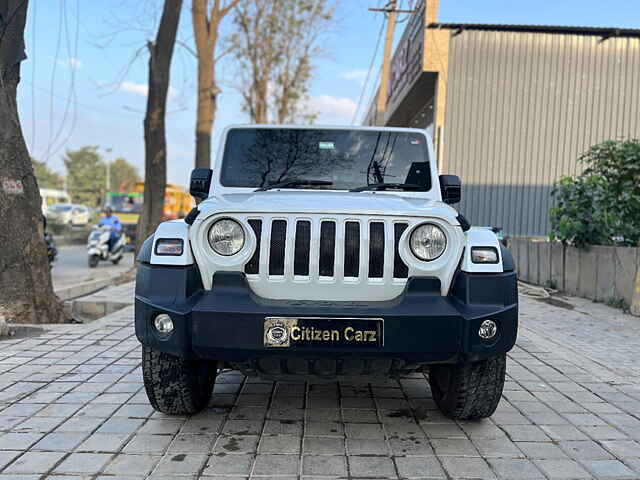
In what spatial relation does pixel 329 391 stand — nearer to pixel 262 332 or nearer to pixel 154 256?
pixel 262 332

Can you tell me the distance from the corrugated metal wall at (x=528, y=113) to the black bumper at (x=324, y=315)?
44.1 ft

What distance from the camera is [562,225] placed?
913 cm

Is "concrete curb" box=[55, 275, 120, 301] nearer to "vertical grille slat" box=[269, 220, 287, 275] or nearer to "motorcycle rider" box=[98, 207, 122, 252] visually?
"motorcycle rider" box=[98, 207, 122, 252]

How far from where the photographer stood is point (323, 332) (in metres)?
2.94

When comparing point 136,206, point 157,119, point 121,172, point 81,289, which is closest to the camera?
point 81,289

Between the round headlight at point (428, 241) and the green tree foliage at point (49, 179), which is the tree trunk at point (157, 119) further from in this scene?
the green tree foliage at point (49, 179)

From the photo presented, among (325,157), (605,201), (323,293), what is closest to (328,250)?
(323,293)

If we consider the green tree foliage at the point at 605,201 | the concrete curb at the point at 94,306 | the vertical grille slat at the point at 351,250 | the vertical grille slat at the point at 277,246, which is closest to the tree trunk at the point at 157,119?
the concrete curb at the point at 94,306

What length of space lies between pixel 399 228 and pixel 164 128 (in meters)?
9.30

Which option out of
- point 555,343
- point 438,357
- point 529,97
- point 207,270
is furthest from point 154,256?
point 529,97

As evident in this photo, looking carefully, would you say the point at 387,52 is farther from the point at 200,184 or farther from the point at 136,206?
the point at 200,184

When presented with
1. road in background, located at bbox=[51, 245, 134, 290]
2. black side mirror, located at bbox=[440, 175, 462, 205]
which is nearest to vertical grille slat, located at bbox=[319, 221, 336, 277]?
black side mirror, located at bbox=[440, 175, 462, 205]

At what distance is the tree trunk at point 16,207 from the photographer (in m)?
6.04

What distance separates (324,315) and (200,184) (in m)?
1.91
